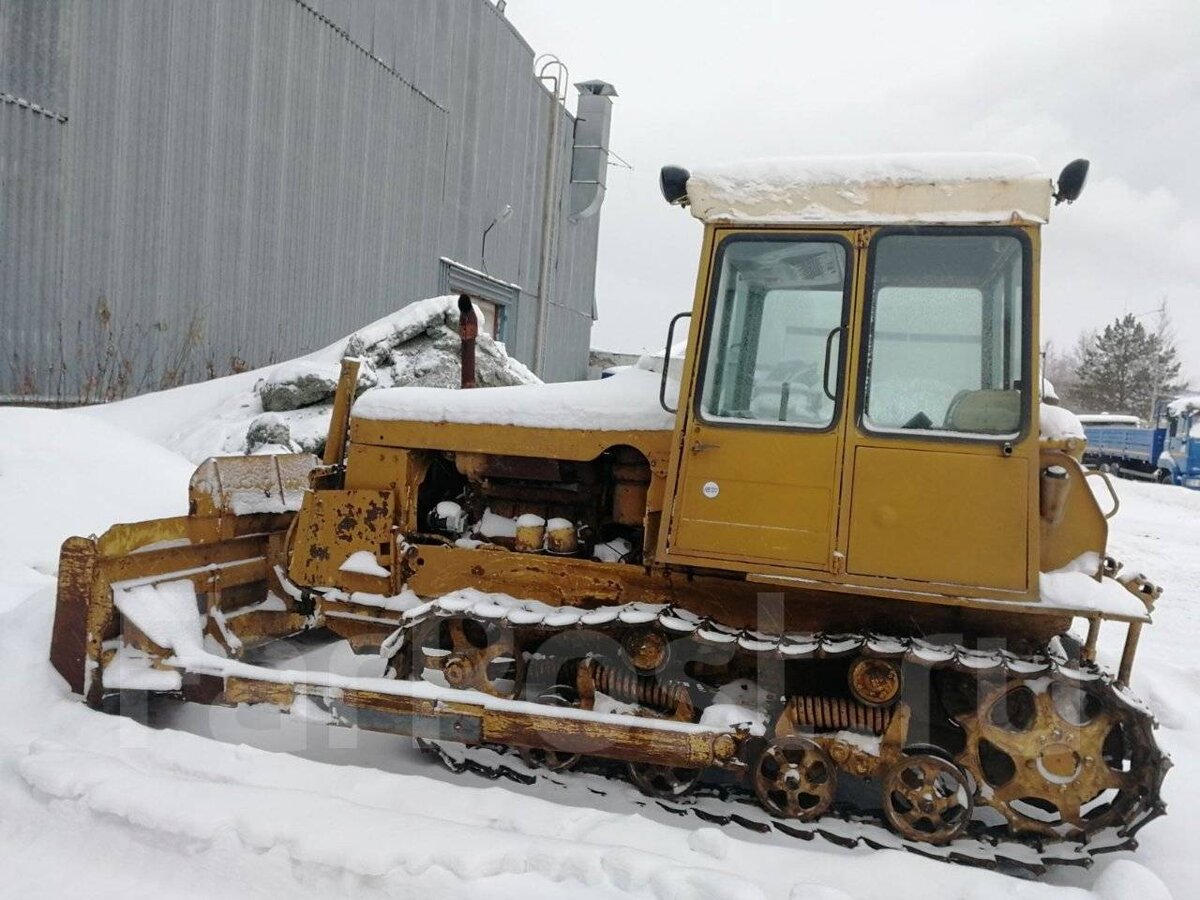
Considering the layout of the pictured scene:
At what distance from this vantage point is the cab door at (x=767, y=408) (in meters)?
3.57

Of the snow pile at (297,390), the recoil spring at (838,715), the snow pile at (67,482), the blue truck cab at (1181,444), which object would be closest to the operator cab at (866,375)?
the recoil spring at (838,715)

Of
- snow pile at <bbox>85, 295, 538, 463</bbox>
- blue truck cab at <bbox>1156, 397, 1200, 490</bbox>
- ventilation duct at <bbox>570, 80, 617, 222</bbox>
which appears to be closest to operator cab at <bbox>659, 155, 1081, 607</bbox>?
snow pile at <bbox>85, 295, 538, 463</bbox>

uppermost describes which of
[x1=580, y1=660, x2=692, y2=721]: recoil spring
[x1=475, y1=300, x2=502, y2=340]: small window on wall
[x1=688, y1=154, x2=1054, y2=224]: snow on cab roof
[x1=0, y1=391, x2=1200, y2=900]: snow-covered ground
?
[x1=475, y1=300, x2=502, y2=340]: small window on wall

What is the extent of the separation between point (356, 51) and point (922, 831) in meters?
14.1

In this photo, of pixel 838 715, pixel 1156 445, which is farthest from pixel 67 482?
pixel 1156 445

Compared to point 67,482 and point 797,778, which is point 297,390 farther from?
point 797,778

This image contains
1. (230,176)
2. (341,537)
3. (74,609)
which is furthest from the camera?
(230,176)

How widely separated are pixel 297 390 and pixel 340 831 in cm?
734

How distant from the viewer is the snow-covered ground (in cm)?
290

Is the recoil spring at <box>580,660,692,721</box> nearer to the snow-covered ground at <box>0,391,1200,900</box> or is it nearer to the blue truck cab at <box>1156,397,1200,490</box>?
the snow-covered ground at <box>0,391,1200,900</box>

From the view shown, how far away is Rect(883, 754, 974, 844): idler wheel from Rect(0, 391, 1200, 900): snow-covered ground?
0.27 m

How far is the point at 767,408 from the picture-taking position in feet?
12.2

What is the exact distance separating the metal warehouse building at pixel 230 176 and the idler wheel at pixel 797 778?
8983 millimetres

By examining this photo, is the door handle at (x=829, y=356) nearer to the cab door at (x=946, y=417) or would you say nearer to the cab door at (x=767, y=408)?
the cab door at (x=767, y=408)
